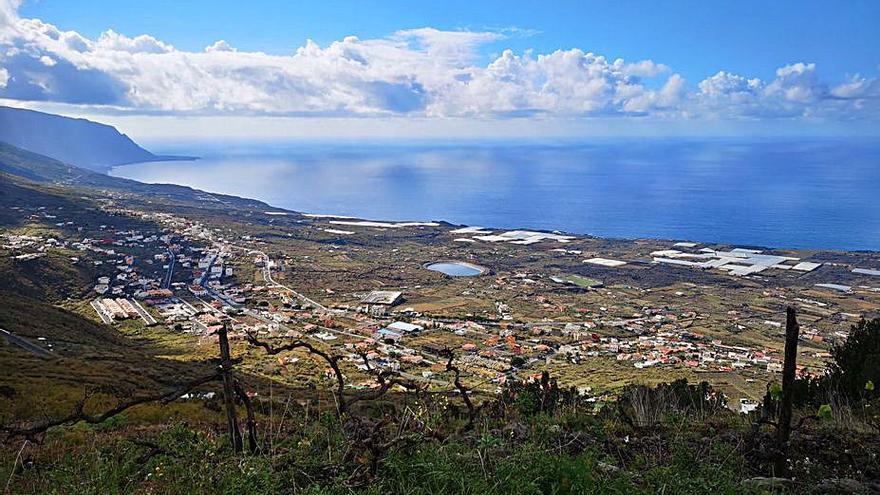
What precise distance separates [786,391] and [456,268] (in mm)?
64076

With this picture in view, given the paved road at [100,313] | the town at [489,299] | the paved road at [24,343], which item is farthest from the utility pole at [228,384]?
the paved road at [100,313]

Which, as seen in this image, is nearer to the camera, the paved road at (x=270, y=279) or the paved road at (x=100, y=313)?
the paved road at (x=100, y=313)

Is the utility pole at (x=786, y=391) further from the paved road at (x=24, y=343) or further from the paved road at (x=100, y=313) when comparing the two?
the paved road at (x=100, y=313)

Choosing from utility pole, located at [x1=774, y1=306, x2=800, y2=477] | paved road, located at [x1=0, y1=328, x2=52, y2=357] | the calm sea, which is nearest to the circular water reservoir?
the calm sea

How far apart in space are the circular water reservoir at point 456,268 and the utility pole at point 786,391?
59.8 meters

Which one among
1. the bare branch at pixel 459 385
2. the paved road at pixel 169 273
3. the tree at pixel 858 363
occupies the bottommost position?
the paved road at pixel 169 273

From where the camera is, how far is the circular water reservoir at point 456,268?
64.3 meters

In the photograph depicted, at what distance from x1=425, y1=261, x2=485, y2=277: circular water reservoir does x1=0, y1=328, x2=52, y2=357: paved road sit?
42.9 meters

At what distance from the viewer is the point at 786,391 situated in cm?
307

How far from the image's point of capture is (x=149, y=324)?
132 ft

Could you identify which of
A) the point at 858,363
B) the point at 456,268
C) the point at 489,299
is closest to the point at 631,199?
the point at 456,268

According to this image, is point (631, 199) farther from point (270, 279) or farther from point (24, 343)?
point (24, 343)

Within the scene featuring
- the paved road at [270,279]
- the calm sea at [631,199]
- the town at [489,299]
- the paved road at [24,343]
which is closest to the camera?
the paved road at [24,343]

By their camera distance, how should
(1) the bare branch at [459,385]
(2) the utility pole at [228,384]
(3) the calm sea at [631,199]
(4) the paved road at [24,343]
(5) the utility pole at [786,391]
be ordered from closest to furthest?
(2) the utility pole at [228,384]
(5) the utility pole at [786,391]
(1) the bare branch at [459,385]
(4) the paved road at [24,343]
(3) the calm sea at [631,199]
